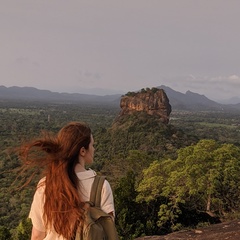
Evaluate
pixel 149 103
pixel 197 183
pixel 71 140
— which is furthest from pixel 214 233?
pixel 149 103

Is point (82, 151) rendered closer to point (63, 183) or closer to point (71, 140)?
point (71, 140)

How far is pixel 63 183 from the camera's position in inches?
86.8

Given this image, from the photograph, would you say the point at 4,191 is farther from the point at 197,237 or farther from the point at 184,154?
the point at 197,237

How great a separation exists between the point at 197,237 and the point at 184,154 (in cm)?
833

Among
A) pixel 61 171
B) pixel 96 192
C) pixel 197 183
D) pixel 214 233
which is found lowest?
pixel 197 183

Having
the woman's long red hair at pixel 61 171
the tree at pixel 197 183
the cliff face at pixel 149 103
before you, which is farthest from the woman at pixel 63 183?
the cliff face at pixel 149 103

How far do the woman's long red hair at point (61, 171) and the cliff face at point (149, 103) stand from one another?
175 feet

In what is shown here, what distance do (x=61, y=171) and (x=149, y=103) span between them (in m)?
56.1

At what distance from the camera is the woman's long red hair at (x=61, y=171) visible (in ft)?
7.07

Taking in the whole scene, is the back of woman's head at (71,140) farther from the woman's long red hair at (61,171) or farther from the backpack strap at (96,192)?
the backpack strap at (96,192)

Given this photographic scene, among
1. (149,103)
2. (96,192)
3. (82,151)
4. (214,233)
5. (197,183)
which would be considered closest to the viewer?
(96,192)

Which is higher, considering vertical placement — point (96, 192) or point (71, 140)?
point (71, 140)

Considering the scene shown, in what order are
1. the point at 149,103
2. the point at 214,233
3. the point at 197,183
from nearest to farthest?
the point at 214,233 < the point at 197,183 < the point at 149,103

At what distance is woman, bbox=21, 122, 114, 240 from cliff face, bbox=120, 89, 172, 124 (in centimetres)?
5344
